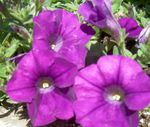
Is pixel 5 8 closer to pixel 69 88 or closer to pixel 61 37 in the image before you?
pixel 61 37

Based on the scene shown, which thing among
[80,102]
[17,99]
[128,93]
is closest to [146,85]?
[128,93]

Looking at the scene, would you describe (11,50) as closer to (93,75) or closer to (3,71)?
(3,71)

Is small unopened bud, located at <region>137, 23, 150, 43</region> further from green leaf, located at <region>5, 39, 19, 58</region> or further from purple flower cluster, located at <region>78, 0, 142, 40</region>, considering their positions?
green leaf, located at <region>5, 39, 19, 58</region>

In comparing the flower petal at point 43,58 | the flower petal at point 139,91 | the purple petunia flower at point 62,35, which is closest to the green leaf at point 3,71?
the purple petunia flower at point 62,35

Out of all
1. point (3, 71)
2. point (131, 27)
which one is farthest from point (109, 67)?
point (3, 71)

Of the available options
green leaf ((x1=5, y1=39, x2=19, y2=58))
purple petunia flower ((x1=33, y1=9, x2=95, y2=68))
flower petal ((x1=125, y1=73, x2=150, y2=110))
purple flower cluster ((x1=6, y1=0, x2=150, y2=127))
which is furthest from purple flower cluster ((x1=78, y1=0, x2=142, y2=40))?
green leaf ((x1=5, y1=39, x2=19, y2=58))

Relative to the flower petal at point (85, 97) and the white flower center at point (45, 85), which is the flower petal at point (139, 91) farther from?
the white flower center at point (45, 85)
